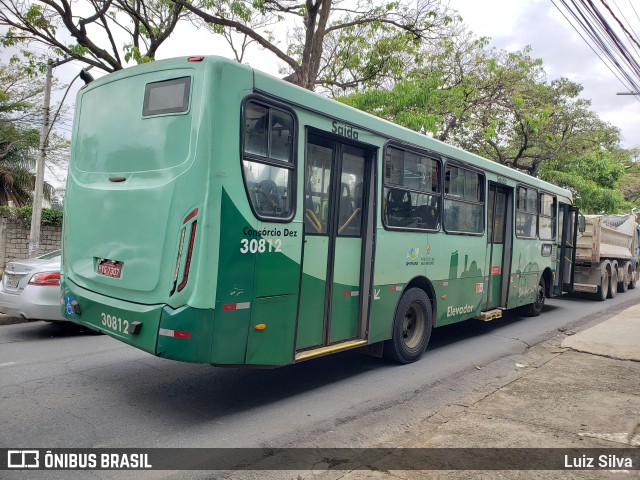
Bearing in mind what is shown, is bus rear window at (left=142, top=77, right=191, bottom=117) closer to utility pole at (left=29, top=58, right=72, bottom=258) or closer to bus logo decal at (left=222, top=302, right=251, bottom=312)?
bus logo decal at (left=222, top=302, right=251, bottom=312)

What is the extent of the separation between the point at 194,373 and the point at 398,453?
112 inches

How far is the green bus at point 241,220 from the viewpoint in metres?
4.20

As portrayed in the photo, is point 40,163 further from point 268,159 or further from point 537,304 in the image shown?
point 537,304

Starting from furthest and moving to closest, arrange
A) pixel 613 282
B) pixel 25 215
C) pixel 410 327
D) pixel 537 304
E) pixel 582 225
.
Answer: pixel 613 282 < pixel 25 215 < pixel 582 225 < pixel 537 304 < pixel 410 327

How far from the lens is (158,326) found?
4.24 meters

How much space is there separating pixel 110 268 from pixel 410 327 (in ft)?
13.2

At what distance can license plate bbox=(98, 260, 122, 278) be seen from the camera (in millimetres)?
4699

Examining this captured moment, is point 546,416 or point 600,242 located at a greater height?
point 600,242

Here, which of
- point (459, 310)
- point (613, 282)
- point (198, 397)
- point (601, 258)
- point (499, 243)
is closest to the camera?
point (198, 397)

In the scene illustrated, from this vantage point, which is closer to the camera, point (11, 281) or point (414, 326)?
point (414, 326)

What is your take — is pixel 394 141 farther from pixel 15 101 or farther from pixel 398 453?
pixel 15 101

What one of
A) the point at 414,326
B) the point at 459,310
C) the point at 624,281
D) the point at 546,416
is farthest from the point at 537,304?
the point at 624,281

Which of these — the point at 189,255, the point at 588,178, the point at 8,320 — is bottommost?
the point at 8,320

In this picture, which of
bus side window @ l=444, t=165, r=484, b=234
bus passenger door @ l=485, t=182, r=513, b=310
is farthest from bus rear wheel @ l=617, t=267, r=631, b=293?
bus side window @ l=444, t=165, r=484, b=234
